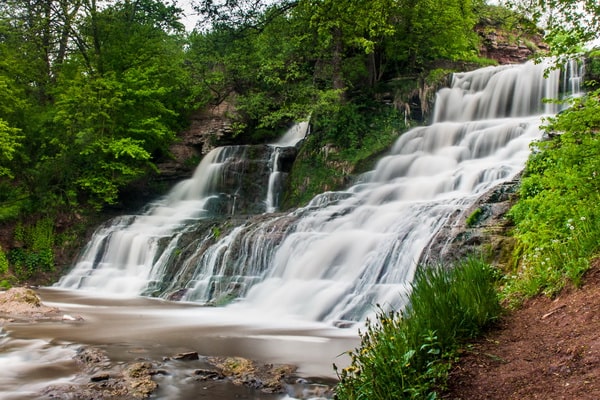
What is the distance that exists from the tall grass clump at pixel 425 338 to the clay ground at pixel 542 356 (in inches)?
6.3

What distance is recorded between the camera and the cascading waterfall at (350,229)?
35.5 feet

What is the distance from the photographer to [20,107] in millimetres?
19734

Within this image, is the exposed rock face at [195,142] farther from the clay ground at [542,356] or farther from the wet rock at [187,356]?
the clay ground at [542,356]

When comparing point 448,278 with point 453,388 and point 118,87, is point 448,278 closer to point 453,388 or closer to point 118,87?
point 453,388

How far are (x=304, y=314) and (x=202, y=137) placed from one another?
1566 cm

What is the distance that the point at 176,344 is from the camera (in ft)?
25.1

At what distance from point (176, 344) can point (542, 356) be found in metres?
5.27

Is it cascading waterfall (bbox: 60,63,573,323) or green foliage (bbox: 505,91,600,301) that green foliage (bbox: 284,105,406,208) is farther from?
green foliage (bbox: 505,91,600,301)

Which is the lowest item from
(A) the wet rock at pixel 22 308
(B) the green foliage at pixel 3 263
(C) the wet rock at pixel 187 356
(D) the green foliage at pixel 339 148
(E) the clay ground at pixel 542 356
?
(B) the green foliage at pixel 3 263

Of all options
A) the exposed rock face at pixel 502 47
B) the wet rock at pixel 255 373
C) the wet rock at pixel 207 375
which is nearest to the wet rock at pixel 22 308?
the wet rock at pixel 255 373

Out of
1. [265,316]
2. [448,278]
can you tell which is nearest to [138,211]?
[265,316]

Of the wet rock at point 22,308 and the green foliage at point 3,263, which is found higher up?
the wet rock at point 22,308

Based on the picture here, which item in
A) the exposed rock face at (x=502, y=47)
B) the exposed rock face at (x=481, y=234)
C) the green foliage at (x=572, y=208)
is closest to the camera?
the green foliage at (x=572, y=208)

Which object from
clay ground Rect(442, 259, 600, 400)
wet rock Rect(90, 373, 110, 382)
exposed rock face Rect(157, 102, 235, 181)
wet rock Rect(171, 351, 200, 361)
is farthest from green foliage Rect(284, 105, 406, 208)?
clay ground Rect(442, 259, 600, 400)
